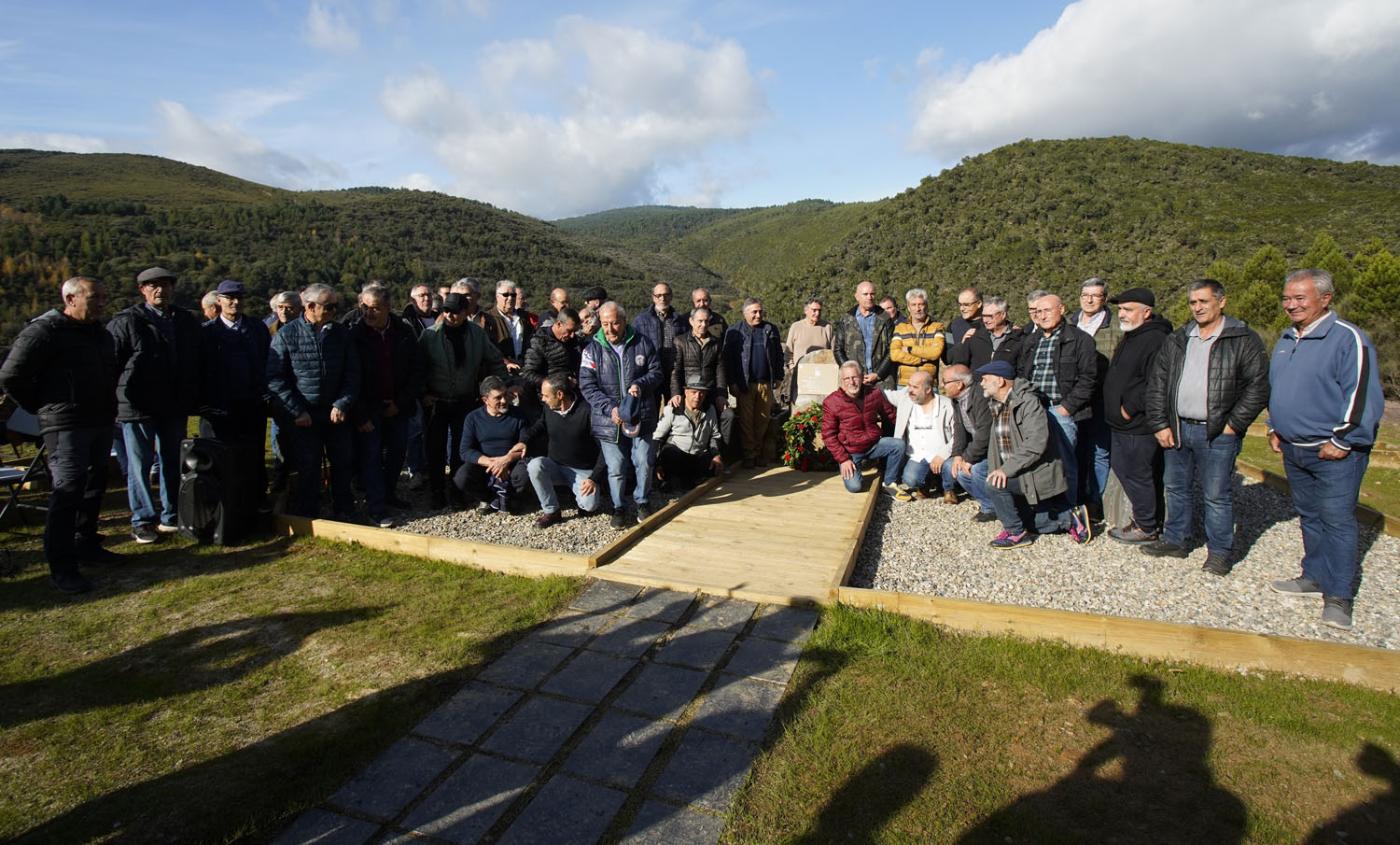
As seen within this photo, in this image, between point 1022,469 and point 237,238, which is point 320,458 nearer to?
point 1022,469

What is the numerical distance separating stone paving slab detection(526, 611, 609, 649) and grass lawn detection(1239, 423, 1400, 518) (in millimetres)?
5564

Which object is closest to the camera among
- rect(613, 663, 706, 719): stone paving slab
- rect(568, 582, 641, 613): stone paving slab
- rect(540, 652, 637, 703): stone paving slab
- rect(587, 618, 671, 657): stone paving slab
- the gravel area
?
rect(613, 663, 706, 719): stone paving slab

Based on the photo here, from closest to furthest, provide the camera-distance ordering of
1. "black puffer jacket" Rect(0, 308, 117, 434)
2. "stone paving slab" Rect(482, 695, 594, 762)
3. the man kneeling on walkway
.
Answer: "stone paving slab" Rect(482, 695, 594, 762), "black puffer jacket" Rect(0, 308, 117, 434), the man kneeling on walkway

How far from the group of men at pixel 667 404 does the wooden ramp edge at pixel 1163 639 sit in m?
0.73

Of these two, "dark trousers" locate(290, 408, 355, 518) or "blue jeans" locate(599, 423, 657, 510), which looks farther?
"blue jeans" locate(599, 423, 657, 510)

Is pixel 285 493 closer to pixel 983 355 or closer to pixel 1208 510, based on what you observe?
pixel 983 355

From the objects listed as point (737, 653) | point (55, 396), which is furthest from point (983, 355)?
point (55, 396)

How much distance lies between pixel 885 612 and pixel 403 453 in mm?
4381

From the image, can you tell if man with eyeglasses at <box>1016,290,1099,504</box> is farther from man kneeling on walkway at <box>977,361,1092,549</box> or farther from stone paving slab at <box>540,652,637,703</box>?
stone paving slab at <box>540,652,637,703</box>

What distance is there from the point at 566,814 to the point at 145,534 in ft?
15.3

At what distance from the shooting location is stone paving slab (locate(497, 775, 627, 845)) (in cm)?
229

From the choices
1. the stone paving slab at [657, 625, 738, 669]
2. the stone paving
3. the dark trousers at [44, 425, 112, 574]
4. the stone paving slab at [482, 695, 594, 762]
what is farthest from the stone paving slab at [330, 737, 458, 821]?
the dark trousers at [44, 425, 112, 574]

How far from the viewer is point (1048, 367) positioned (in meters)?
5.41

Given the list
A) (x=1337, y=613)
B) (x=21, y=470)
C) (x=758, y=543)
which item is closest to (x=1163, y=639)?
(x=1337, y=613)
